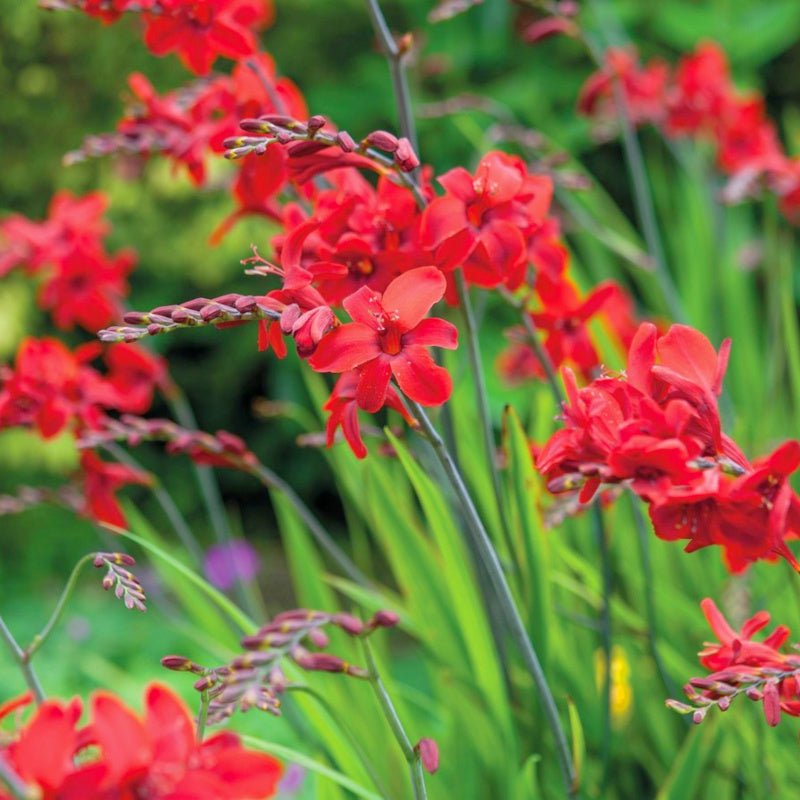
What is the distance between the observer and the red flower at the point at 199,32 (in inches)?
40.0

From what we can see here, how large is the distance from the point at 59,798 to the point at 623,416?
0.41 metres

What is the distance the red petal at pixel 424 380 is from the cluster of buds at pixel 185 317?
4.0 inches

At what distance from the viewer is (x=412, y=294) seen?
72cm

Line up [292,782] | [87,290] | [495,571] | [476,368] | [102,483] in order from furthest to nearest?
[292,782] → [87,290] → [102,483] → [476,368] → [495,571]

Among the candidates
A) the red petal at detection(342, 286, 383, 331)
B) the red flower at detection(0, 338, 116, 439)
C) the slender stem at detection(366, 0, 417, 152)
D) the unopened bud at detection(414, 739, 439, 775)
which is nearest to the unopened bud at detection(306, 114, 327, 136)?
the red petal at detection(342, 286, 383, 331)

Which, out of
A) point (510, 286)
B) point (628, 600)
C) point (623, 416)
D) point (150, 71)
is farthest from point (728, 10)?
point (623, 416)

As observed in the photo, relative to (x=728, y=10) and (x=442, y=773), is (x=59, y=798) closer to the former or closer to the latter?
(x=442, y=773)

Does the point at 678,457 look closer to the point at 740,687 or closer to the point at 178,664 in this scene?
the point at 740,687

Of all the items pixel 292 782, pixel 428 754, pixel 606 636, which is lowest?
pixel 292 782

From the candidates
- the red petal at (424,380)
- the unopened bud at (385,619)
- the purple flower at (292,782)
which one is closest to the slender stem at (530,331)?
the red petal at (424,380)

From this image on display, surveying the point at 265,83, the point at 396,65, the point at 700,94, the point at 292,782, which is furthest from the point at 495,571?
the point at 700,94

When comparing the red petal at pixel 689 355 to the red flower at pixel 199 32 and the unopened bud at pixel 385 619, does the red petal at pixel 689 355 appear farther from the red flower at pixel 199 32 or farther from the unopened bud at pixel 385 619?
the red flower at pixel 199 32

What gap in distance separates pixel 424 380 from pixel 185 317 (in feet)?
0.56

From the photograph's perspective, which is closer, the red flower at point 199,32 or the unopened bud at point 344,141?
the unopened bud at point 344,141
